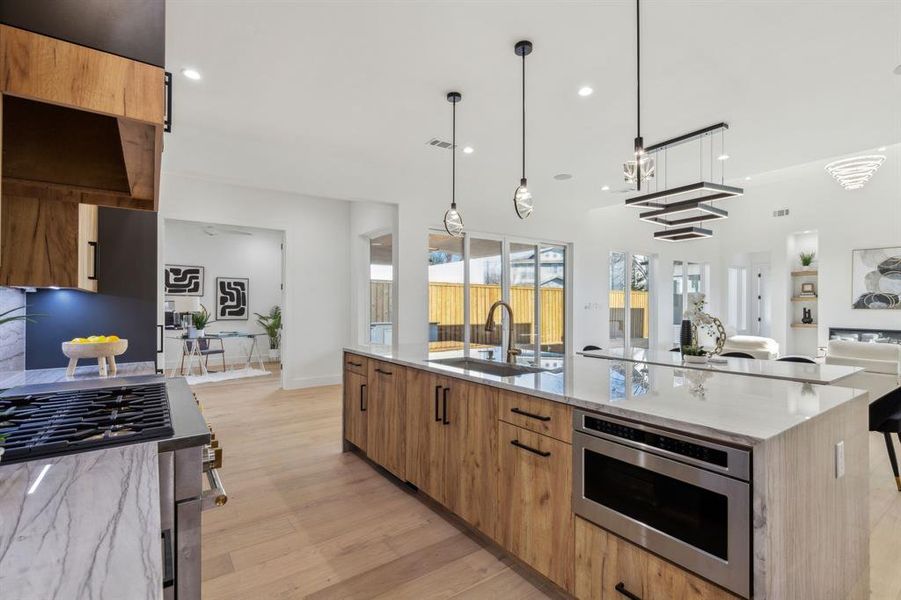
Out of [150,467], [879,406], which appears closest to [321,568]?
[150,467]

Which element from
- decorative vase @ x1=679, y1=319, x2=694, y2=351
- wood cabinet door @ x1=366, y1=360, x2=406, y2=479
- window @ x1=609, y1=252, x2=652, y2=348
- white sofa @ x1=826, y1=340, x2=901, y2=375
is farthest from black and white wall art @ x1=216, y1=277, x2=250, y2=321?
white sofa @ x1=826, y1=340, x2=901, y2=375

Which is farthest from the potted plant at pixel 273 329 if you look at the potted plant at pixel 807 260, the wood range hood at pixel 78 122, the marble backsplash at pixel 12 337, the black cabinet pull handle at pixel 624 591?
the potted plant at pixel 807 260

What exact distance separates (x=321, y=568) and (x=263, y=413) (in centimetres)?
326

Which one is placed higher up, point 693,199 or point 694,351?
point 693,199

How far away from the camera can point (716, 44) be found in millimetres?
2734

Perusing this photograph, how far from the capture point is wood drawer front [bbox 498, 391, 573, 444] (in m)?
1.76

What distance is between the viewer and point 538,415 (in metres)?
1.87

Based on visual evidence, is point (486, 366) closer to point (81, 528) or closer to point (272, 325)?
point (81, 528)

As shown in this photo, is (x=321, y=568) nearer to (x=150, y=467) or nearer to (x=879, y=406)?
(x=150, y=467)

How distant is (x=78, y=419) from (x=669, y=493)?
1850mm

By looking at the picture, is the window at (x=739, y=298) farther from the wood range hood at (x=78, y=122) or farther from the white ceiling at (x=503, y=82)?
the wood range hood at (x=78, y=122)

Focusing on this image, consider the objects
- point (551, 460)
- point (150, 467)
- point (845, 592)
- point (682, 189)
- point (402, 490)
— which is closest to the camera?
point (150, 467)

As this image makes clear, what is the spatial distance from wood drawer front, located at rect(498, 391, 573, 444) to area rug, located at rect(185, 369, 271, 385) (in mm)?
6245

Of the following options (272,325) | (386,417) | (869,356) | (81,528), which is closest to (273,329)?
(272,325)
